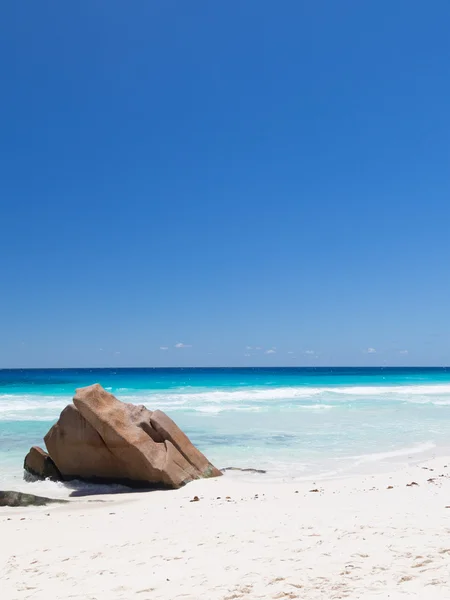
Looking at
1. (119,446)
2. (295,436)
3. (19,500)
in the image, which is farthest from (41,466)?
(295,436)

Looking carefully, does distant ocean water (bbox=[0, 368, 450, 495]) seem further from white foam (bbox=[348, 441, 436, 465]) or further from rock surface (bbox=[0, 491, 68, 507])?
rock surface (bbox=[0, 491, 68, 507])

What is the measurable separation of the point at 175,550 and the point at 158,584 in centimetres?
93

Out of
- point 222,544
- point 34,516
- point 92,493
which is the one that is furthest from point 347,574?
point 92,493

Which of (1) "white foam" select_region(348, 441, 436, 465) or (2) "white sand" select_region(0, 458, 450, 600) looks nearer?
(2) "white sand" select_region(0, 458, 450, 600)

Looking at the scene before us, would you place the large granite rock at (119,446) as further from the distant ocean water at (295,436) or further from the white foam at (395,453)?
the white foam at (395,453)

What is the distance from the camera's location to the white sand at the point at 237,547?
401cm

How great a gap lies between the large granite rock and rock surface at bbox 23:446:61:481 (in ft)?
0.33

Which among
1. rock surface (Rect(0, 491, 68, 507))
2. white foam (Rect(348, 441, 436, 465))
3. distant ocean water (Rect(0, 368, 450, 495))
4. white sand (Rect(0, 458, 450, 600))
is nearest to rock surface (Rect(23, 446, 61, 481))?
distant ocean water (Rect(0, 368, 450, 495))

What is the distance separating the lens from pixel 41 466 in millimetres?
9844

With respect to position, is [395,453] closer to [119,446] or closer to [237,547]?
[119,446]

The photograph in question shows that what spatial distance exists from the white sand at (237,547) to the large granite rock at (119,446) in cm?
113

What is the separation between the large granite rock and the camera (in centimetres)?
914

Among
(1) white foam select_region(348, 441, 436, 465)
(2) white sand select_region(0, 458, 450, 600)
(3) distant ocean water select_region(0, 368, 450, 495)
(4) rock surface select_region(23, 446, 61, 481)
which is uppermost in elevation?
(2) white sand select_region(0, 458, 450, 600)

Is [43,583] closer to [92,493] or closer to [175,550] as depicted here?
[175,550]
